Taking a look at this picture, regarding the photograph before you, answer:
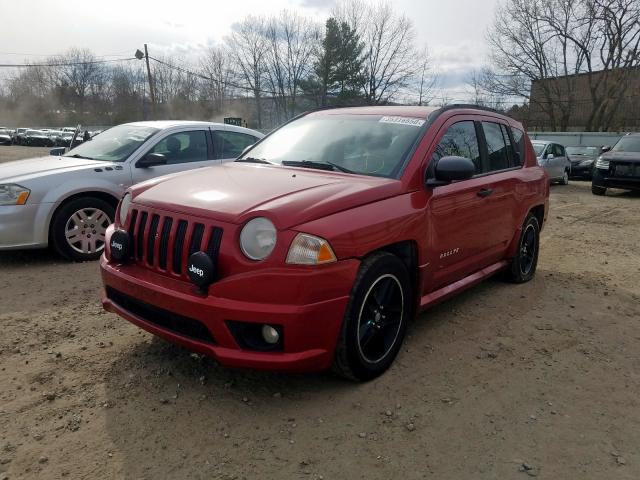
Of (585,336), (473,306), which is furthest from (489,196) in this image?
(585,336)

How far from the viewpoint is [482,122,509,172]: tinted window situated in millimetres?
4539

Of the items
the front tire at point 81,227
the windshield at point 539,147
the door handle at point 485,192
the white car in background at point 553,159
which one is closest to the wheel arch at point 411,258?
the door handle at point 485,192

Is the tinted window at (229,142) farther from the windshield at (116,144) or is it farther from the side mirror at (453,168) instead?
the side mirror at (453,168)

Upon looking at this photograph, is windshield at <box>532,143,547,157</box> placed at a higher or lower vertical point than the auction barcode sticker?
lower

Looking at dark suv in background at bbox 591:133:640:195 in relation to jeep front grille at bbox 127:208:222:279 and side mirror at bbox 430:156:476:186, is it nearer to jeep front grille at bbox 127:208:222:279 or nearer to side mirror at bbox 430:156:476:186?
side mirror at bbox 430:156:476:186

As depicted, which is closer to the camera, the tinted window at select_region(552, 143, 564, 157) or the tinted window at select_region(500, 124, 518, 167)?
the tinted window at select_region(500, 124, 518, 167)

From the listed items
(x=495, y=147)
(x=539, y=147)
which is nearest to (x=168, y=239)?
(x=495, y=147)

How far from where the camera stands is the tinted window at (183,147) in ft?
20.8

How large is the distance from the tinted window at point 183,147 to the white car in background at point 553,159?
11713mm

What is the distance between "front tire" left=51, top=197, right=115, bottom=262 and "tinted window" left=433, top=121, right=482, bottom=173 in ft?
12.4

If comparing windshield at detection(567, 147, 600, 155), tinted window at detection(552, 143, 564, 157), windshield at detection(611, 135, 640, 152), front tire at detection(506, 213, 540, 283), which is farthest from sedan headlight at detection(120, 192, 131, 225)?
windshield at detection(567, 147, 600, 155)

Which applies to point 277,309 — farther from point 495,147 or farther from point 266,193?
point 495,147

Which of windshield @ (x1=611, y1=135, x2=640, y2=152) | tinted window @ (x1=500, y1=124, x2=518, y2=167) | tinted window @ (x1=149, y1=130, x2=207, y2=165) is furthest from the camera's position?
windshield @ (x1=611, y1=135, x2=640, y2=152)

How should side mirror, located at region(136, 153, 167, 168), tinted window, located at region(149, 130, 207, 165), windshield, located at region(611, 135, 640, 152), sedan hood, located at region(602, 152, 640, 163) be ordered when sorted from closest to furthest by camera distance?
side mirror, located at region(136, 153, 167, 168), tinted window, located at region(149, 130, 207, 165), sedan hood, located at region(602, 152, 640, 163), windshield, located at region(611, 135, 640, 152)
